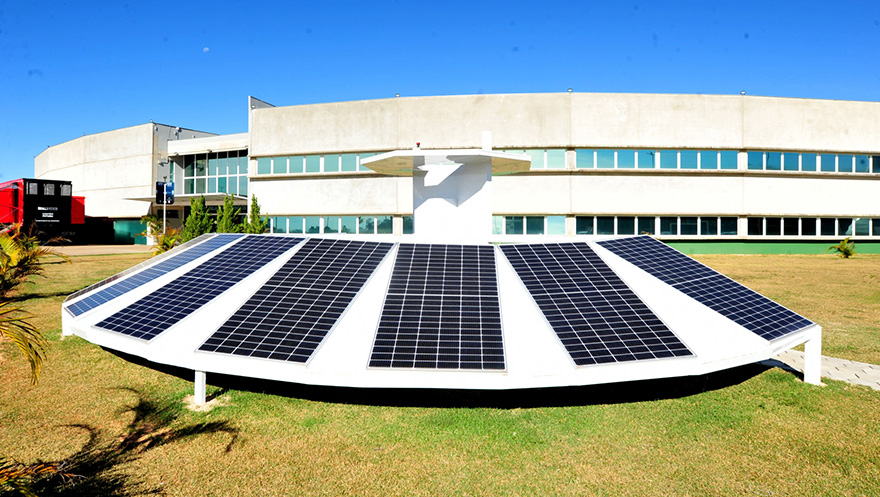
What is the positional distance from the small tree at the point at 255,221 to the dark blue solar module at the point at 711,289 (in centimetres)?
3095

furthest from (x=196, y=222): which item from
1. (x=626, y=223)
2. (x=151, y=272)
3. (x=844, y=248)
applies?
(x=844, y=248)

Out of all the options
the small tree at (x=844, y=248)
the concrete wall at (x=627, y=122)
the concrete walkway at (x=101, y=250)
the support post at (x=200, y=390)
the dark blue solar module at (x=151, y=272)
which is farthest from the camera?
the concrete walkway at (x=101, y=250)

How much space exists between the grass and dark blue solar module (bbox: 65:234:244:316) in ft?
5.38

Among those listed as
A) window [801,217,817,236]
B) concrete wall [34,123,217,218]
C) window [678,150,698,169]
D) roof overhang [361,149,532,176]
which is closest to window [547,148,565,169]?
window [678,150,698,169]

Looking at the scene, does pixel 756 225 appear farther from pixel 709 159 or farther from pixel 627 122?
pixel 627 122

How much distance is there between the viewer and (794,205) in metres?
36.6

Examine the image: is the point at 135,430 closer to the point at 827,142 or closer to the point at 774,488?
the point at 774,488

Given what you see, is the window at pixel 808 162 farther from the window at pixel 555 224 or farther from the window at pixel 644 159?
the window at pixel 555 224

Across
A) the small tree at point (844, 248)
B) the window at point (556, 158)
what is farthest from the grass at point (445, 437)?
the small tree at point (844, 248)

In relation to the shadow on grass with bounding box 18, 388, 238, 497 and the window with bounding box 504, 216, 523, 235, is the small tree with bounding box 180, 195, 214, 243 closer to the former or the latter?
the window with bounding box 504, 216, 523, 235

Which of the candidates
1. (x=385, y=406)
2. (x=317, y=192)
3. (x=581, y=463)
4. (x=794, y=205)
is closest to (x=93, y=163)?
(x=317, y=192)

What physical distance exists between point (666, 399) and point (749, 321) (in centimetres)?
257

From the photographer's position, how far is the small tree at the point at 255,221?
3606 cm

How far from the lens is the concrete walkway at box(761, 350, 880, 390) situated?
34.3ft
